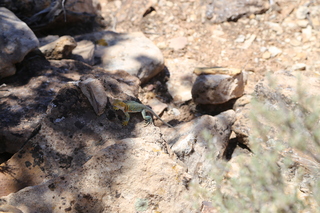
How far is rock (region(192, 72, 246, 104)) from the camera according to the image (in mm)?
4500

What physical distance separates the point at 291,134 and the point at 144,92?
3167 mm

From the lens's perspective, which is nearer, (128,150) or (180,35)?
(128,150)

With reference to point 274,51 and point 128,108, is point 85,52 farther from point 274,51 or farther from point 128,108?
point 274,51

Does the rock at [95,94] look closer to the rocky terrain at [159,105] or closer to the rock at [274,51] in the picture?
the rocky terrain at [159,105]

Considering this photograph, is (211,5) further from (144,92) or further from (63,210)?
(63,210)

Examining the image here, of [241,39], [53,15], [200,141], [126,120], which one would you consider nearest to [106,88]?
[126,120]

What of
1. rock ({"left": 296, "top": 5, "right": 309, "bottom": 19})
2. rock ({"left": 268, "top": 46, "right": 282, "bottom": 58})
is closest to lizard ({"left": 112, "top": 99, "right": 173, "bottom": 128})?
rock ({"left": 268, "top": 46, "right": 282, "bottom": 58})

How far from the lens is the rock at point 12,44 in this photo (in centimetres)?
384

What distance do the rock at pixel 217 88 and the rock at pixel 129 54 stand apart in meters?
0.92

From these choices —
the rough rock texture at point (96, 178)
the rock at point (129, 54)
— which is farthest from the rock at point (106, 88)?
the rock at point (129, 54)

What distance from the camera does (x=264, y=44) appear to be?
594 cm

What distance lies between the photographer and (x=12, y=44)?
3900 millimetres

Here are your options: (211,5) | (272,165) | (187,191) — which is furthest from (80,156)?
(211,5)

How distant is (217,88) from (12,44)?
2898 millimetres
